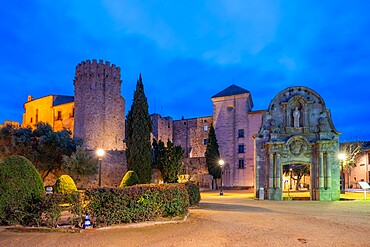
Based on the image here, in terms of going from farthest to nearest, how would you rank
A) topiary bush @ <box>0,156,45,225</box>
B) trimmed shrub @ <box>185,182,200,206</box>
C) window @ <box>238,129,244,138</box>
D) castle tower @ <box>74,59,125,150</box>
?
window @ <box>238,129,244,138</box> → castle tower @ <box>74,59,125,150</box> → trimmed shrub @ <box>185,182,200,206</box> → topiary bush @ <box>0,156,45,225</box>

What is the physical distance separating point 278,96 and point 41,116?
140 ft

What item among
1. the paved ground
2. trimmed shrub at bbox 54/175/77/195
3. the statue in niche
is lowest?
the paved ground

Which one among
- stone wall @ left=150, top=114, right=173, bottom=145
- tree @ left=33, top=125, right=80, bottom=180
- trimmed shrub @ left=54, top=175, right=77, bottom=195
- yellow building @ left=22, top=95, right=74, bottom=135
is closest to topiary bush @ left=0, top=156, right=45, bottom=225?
trimmed shrub @ left=54, top=175, right=77, bottom=195

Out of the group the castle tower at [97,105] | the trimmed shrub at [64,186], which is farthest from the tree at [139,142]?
the castle tower at [97,105]

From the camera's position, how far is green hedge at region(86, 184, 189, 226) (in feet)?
31.9

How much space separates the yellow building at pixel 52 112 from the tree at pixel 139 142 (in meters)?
22.6

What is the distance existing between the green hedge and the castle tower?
1228 inches

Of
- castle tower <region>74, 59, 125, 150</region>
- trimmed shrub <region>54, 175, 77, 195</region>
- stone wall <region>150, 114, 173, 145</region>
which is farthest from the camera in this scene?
stone wall <region>150, 114, 173, 145</region>

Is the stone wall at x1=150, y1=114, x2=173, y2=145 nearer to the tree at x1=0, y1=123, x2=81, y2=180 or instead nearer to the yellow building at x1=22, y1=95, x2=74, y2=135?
the yellow building at x1=22, y1=95, x2=74, y2=135

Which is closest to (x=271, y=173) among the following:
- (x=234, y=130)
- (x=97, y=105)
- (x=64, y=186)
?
(x=64, y=186)

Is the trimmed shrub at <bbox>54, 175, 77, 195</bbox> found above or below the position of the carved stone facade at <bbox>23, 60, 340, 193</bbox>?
below

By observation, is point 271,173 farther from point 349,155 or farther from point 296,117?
point 349,155

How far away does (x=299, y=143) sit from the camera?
73.8 ft

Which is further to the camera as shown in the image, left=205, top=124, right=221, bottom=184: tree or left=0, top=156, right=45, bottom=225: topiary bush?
left=205, top=124, right=221, bottom=184: tree
